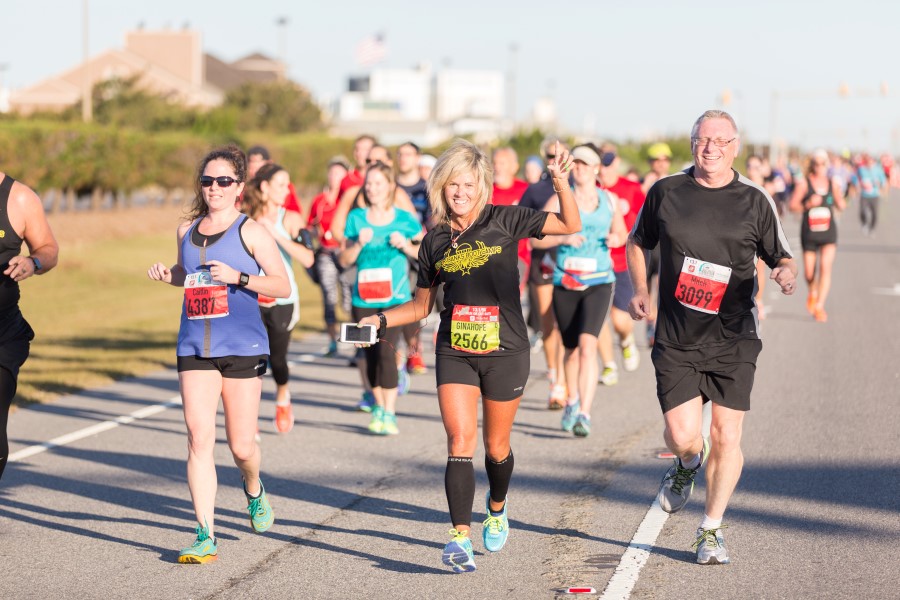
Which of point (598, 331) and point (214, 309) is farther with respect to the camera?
point (598, 331)

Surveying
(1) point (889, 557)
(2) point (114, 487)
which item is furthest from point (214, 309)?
(1) point (889, 557)

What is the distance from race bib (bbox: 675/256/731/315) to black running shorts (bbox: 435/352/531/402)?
82cm

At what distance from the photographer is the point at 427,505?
7.41m

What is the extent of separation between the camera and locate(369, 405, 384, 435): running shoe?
384 inches

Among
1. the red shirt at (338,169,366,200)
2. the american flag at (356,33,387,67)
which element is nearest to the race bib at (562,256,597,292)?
the red shirt at (338,169,366,200)

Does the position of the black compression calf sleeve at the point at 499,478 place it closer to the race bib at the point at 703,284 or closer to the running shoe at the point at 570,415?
the race bib at the point at 703,284

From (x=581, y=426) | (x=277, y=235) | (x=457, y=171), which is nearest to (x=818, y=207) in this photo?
(x=581, y=426)

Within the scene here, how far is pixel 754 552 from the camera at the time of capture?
20.5 ft

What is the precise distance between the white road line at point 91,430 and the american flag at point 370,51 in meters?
71.1

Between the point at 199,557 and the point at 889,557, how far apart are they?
10.4ft

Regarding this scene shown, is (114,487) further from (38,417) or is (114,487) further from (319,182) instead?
(319,182)

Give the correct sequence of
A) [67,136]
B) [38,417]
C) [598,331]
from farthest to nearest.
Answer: [67,136], [38,417], [598,331]

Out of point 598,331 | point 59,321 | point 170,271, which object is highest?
point 170,271

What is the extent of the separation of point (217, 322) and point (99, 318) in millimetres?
13704
